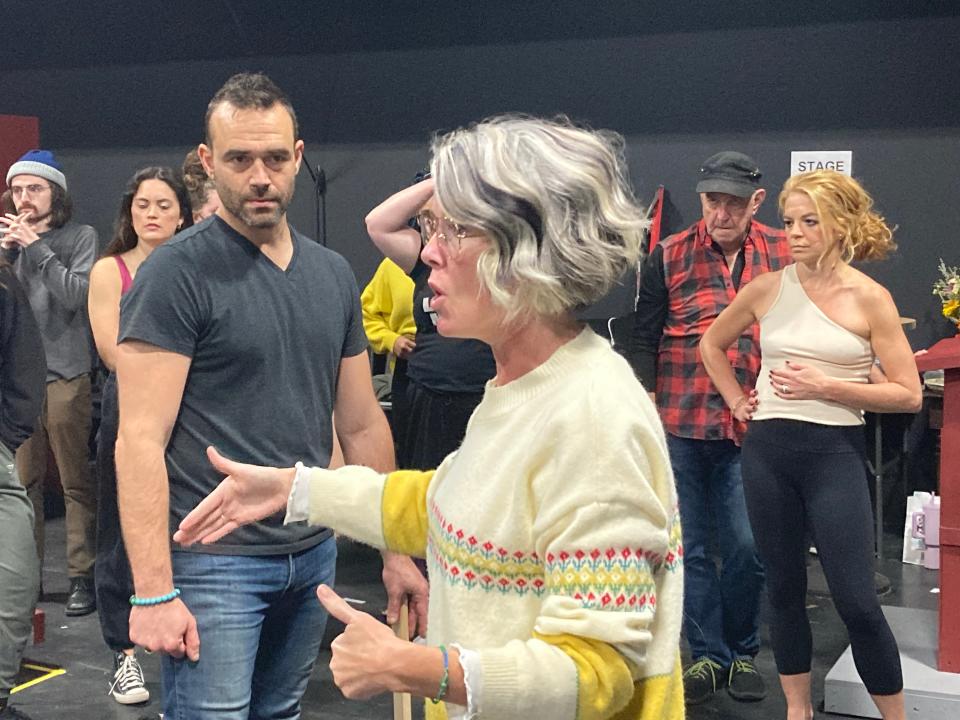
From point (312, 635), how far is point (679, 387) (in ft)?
5.72

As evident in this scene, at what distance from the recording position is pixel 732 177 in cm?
350

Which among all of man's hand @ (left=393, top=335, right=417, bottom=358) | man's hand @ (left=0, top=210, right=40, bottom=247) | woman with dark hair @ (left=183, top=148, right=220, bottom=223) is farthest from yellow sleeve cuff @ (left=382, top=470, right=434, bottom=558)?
man's hand @ (left=0, top=210, right=40, bottom=247)

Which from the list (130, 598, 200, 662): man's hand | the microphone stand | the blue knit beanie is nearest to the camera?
(130, 598, 200, 662): man's hand

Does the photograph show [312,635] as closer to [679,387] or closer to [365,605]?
[679,387]

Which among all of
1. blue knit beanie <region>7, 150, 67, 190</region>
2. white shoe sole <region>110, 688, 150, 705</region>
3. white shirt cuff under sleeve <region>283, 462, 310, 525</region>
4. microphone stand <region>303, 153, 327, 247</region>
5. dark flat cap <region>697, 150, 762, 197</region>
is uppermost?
microphone stand <region>303, 153, 327, 247</region>

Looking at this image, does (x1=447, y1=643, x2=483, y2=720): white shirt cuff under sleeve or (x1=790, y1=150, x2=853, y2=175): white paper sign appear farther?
(x1=790, y1=150, x2=853, y2=175): white paper sign

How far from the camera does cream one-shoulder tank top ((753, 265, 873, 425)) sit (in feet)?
9.96

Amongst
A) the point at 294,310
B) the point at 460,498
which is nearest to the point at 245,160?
the point at 294,310

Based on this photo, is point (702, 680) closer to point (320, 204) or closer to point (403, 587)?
point (403, 587)

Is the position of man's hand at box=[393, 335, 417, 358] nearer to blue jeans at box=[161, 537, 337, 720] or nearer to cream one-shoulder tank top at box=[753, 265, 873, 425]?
cream one-shoulder tank top at box=[753, 265, 873, 425]

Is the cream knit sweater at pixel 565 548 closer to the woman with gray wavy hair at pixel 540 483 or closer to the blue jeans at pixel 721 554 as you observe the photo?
the woman with gray wavy hair at pixel 540 483

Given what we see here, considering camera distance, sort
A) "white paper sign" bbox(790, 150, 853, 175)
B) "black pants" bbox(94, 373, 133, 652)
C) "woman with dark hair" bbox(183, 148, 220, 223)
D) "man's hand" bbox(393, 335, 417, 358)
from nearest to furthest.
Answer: "black pants" bbox(94, 373, 133, 652)
"woman with dark hair" bbox(183, 148, 220, 223)
"man's hand" bbox(393, 335, 417, 358)
"white paper sign" bbox(790, 150, 853, 175)

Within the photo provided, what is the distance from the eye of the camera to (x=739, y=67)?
5965 mm

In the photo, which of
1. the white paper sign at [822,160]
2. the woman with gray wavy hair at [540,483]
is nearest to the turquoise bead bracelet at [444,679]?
the woman with gray wavy hair at [540,483]
